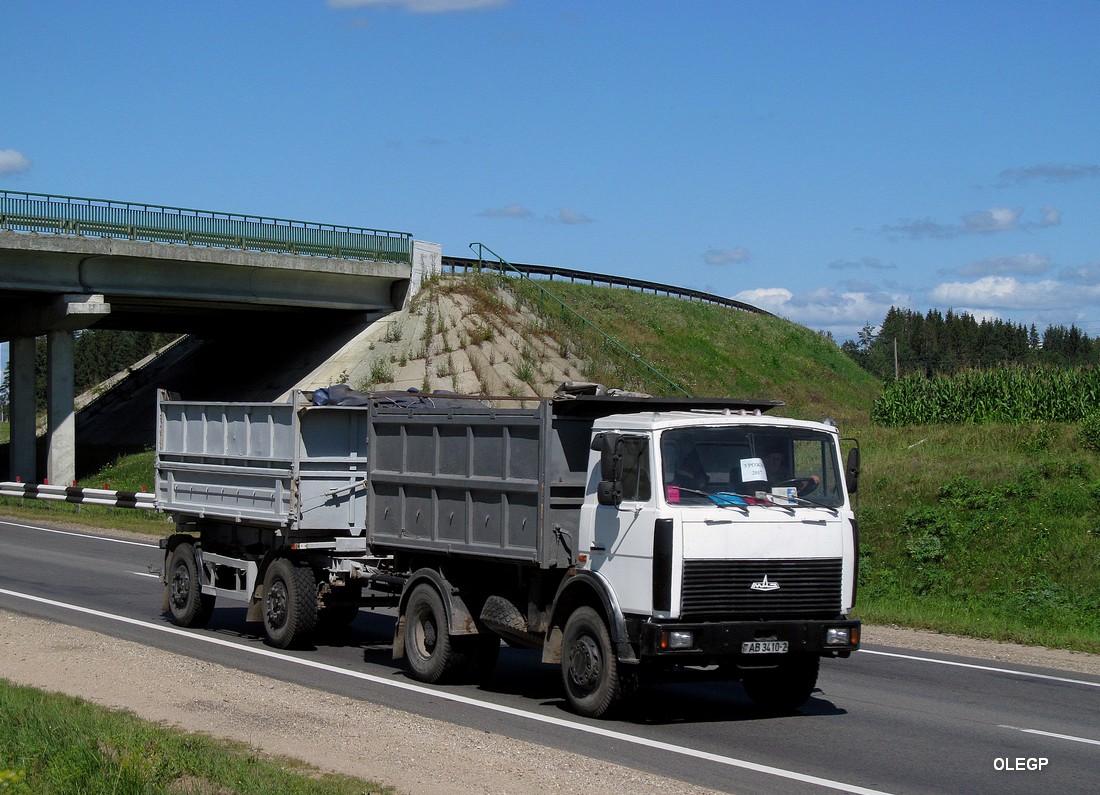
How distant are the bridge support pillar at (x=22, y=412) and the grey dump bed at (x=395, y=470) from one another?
91.7 feet

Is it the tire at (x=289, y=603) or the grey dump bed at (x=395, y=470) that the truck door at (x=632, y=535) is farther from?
the tire at (x=289, y=603)

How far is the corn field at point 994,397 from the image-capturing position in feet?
99.3

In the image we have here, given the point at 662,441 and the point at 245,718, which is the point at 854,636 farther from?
the point at 245,718

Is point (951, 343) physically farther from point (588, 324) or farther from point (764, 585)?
point (764, 585)

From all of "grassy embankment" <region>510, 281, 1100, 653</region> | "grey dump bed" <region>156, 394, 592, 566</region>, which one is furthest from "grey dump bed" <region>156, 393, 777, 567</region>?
"grassy embankment" <region>510, 281, 1100, 653</region>

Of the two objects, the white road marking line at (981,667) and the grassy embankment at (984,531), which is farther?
the grassy embankment at (984,531)

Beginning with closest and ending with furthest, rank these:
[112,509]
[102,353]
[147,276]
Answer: [112,509]
[147,276]
[102,353]

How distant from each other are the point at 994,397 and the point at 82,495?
24339mm

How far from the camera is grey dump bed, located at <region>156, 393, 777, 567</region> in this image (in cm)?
1040

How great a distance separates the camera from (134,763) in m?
7.20

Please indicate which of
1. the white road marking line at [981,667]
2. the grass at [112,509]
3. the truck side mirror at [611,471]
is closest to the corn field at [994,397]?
the white road marking line at [981,667]

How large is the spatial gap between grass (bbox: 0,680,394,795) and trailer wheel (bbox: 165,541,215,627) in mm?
6183

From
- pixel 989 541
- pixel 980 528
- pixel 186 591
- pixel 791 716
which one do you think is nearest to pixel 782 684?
pixel 791 716

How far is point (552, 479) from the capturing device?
10320mm
